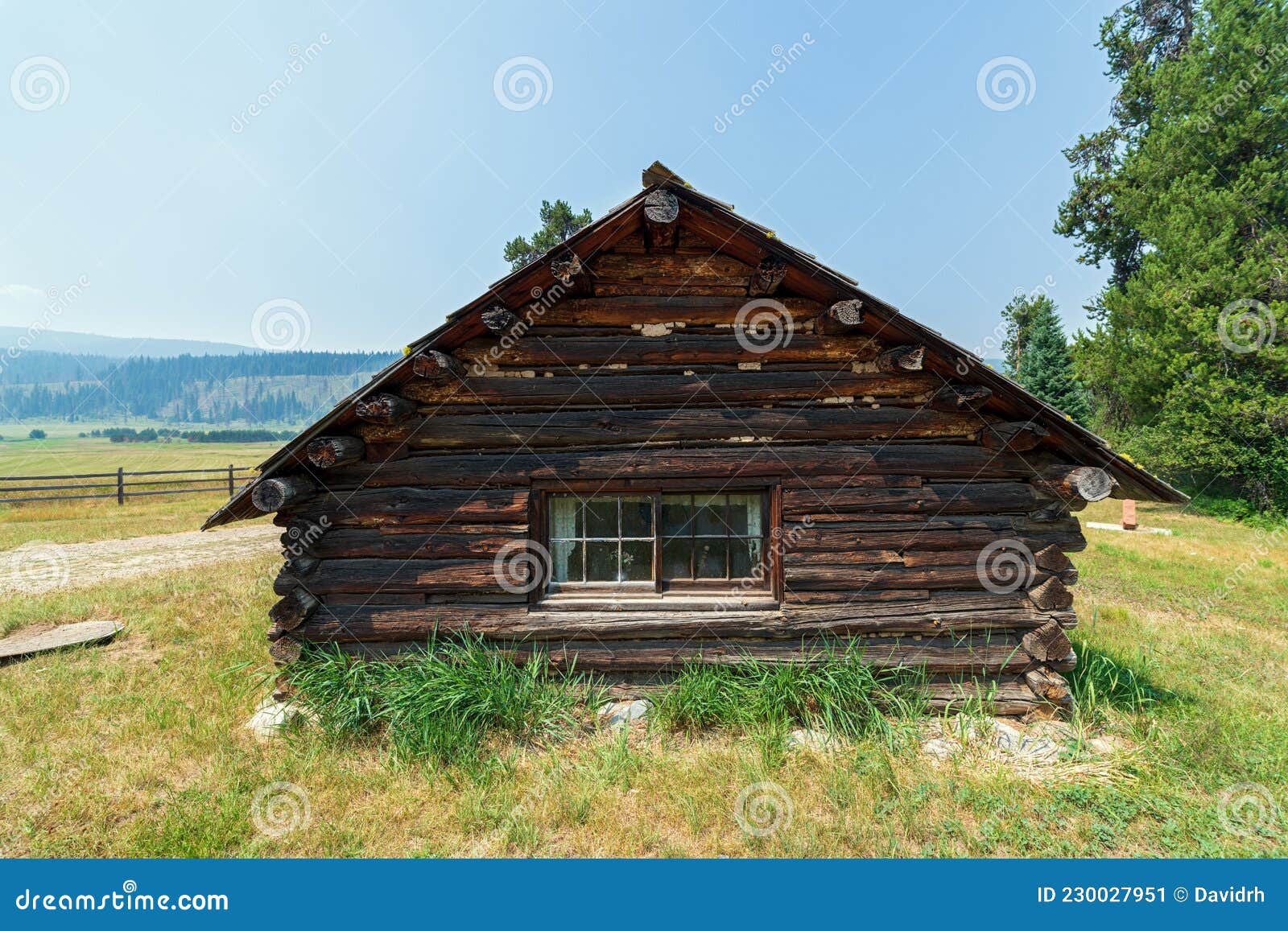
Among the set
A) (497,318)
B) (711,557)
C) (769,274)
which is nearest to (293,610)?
(497,318)

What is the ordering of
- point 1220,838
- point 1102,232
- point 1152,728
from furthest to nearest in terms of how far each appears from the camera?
point 1102,232 → point 1152,728 → point 1220,838

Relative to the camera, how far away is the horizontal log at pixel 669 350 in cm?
529

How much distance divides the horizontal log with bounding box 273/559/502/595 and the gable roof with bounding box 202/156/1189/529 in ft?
3.07

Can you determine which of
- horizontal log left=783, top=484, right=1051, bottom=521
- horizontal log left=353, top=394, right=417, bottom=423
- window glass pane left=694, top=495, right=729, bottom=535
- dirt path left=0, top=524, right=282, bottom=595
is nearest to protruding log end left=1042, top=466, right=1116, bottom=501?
horizontal log left=783, top=484, right=1051, bottom=521

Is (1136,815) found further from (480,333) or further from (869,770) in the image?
(480,333)

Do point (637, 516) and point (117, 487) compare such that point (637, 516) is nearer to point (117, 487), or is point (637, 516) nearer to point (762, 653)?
point (762, 653)

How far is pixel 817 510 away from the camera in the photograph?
17.6ft

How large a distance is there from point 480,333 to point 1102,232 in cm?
3437

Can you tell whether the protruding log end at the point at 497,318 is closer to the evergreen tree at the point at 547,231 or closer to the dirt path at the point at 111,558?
the dirt path at the point at 111,558

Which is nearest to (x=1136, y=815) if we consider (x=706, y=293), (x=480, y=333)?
(x=706, y=293)

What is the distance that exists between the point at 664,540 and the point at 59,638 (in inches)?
353

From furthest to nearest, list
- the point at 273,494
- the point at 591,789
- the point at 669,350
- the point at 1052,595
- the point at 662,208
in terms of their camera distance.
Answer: the point at 669,350, the point at 1052,595, the point at 273,494, the point at 662,208, the point at 591,789

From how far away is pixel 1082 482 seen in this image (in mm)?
4754

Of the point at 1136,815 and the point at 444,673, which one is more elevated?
the point at 444,673
